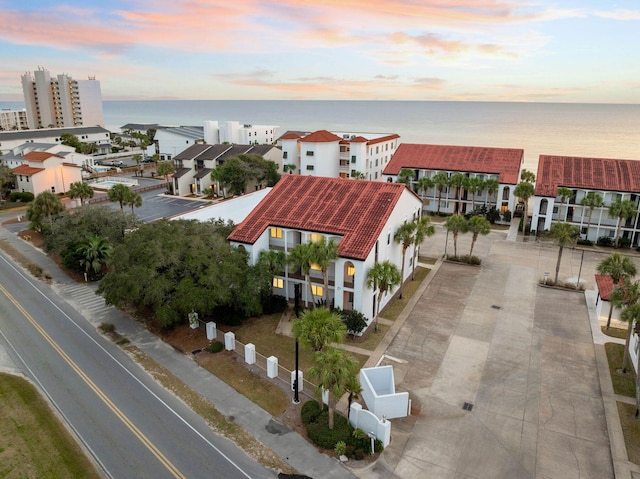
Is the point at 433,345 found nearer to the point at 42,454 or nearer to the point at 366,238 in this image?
the point at 366,238

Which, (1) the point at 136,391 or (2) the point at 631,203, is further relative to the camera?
(2) the point at 631,203

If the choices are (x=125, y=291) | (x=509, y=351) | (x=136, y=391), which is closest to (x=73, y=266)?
(x=125, y=291)

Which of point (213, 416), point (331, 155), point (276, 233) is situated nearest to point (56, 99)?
point (331, 155)

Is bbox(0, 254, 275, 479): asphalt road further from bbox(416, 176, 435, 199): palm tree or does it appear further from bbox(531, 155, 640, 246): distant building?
bbox(531, 155, 640, 246): distant building

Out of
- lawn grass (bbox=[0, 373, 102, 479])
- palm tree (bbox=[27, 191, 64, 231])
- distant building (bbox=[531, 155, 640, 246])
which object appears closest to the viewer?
lawn grass (bbox=[0, 373, 102, 479])

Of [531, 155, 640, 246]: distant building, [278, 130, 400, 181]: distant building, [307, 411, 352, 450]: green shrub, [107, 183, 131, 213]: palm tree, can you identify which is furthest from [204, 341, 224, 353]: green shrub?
[278, 130, 400, 181]: distant building

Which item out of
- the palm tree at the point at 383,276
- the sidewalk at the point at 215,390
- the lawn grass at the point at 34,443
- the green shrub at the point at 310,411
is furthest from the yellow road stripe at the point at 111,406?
the palm tree at the point at 383,276
